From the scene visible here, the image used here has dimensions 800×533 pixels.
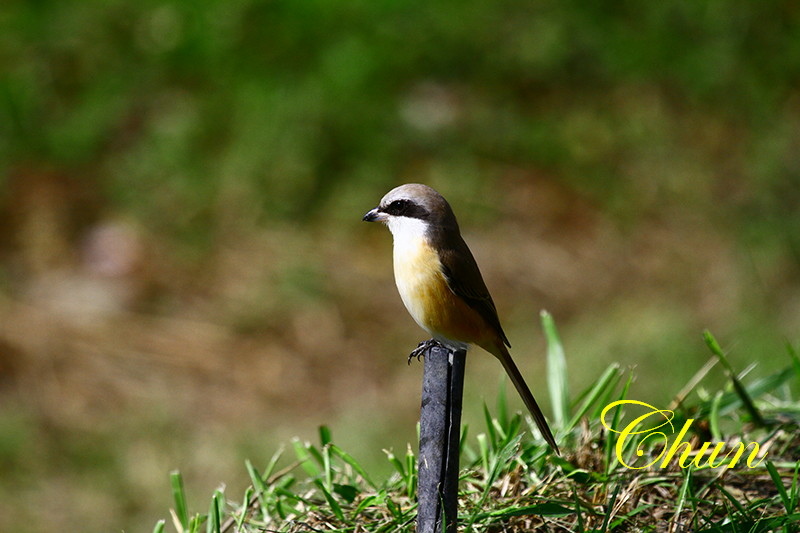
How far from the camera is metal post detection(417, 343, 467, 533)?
331cm

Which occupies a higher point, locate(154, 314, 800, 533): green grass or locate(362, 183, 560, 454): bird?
locate(362, 183, 560, 454): bird

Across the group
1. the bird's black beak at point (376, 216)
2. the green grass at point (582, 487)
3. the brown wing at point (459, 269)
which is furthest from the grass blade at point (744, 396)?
the bird's black beak at point (376, 216)

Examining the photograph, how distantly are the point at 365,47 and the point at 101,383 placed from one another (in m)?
3.66

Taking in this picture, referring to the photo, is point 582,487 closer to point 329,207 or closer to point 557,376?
point 557,376

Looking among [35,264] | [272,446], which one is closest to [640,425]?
[272,446]

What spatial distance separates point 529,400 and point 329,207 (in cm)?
521

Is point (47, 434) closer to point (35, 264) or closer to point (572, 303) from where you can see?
point (35, 264)

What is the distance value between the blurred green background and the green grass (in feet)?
8.61

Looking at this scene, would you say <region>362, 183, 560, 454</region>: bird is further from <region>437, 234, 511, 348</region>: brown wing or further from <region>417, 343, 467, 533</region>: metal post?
<region>417, 343, 467, 533</region>: metal post

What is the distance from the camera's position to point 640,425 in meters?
4.15

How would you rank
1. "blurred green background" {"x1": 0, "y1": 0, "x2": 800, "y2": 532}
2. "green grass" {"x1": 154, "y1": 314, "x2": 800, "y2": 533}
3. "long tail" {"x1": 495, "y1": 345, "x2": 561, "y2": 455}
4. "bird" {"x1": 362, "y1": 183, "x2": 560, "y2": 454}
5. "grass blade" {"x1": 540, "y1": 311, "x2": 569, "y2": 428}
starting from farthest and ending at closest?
"blurred green background" {"x1": 0, "y1": 0, "x2": 800, "y2": 532} → "grass blade" {"x1": 540, "y1": 311, "x2": 569, "y2": 428} → "bird" {"x1": 362, "y1": 183, "x2": 560, "y2": 454} → "long tail" {"x1": 495, "y1": 345, "x2": 561, "y2": 455} → "green grass" {"x1": 154, "y1": 314, "x2": 800, "y2": 533}

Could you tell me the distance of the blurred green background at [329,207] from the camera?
7355 millimetres

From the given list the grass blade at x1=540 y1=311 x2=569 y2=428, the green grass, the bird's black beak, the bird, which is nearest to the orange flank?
the bird

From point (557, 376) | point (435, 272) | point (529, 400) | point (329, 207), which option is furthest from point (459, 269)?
point (329, 207)
